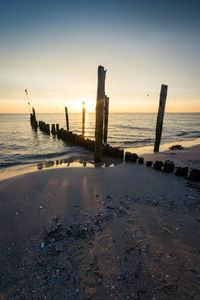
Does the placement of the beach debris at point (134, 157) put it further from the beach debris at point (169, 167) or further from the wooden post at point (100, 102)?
the wooden post at point (100, 102)

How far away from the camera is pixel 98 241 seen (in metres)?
2.61

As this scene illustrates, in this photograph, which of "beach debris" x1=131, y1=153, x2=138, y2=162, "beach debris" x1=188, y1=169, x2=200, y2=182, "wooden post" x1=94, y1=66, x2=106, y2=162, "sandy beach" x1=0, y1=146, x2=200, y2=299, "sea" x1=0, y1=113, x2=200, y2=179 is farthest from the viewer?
"sea" x1=0, y1=113, x2=200, y2=179

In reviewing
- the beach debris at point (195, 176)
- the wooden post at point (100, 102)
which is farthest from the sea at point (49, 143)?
the beach debris at point (195, 176)

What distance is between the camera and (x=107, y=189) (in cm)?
445

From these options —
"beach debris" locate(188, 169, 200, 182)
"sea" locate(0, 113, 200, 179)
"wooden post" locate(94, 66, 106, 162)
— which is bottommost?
"sea" locate(0, 113, 200, 179)

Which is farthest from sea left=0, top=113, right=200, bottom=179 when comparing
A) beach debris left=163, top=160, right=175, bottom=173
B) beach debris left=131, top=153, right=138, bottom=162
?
beach debris left=163, top=160, right=175, bottom=173

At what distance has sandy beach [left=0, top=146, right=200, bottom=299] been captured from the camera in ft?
6.29

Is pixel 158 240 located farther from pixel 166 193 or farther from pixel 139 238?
pixel 166 193

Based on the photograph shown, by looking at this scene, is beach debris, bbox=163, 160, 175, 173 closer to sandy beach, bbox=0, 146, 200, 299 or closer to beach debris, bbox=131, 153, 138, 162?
sandy beach, bbox=0, 146, 200, 299

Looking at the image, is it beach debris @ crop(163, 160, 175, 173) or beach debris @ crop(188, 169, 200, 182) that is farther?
beach debris @ crop(163, 160, 175, 173)

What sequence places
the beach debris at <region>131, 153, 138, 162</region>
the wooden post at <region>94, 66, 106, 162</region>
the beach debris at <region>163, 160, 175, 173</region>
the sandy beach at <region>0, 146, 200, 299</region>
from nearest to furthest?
the sandy beach at <region>0, 146, 200, 299</region>, the beach debris at <region>163, 160, 175, 173</region>, the wooden post at <region>94, 66, 106, 162</region>, the beach debris at <region>131, 153, 138, 162</region>

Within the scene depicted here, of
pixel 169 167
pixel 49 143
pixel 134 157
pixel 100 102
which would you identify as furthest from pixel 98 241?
pixel 49 143

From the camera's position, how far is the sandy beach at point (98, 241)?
1918 millimetres

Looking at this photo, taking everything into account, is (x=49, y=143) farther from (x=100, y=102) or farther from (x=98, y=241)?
(x=98, y=241)
